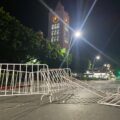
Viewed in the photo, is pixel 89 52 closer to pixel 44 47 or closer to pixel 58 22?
pixel 44 47

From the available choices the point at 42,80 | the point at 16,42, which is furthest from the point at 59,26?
the point at 42,80

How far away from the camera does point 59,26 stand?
171 m

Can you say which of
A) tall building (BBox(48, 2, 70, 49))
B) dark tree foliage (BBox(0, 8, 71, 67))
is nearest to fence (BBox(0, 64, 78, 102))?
dark tree foliage (BBox(0, 8, 71, 67))

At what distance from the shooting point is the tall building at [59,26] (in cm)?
16862

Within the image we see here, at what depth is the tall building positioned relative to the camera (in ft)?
553

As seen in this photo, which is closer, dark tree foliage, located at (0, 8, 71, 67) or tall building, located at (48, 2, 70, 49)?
dark tree foliage, located at (0, 8, 71, 67)

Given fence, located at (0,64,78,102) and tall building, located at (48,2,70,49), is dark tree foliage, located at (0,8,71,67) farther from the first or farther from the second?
tall building, located at (48,2,70,49)

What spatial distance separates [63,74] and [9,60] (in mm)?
38799

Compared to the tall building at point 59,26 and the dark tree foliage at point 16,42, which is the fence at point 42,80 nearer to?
the dark tree foliage at point 16,42

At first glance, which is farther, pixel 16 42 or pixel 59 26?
pixel 59 26

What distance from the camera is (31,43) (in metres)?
55.6

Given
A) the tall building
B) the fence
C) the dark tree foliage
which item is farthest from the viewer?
the tall building

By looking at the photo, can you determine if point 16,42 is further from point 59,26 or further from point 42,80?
point 59,26

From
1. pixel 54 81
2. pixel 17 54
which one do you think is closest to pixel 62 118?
pixel 54 81
